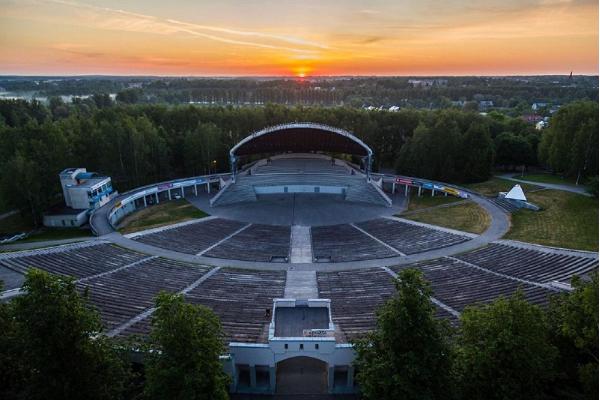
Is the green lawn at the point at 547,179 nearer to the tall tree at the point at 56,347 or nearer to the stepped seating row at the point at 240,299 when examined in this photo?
the stepped seating row at the point at 240,299

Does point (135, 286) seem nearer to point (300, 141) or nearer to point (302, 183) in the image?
point (302, 183)

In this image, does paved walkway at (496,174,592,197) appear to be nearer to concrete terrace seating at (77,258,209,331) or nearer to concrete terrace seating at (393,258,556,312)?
concrete terrace seating at (393,258,556,312)

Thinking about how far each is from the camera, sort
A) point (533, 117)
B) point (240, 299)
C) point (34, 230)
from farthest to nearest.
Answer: point (533, 117) < point (34, 230) < point (240, 299)

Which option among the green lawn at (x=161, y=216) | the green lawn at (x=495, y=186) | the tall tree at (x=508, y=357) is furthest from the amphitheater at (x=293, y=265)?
the tall tree at (x=508, y=357)

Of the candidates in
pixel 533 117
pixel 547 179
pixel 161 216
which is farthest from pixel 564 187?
pixel 533 117

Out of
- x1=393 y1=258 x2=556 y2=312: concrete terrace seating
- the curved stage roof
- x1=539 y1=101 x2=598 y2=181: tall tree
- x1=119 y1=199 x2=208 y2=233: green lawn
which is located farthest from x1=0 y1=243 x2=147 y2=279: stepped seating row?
x1=539 y1=101 x2=598 y2=181: tall tree
